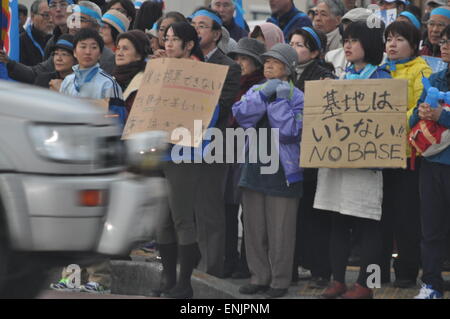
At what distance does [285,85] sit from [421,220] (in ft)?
5.18

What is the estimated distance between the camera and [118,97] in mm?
10828

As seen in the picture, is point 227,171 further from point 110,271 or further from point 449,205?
point 449,205

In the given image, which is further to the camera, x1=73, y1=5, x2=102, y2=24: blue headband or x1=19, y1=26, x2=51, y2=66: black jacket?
x1=19, y1=26, x2=51, y2=66: black jacket

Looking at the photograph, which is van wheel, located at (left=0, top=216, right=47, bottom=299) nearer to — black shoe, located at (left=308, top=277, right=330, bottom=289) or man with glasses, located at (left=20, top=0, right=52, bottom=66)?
black shoe, located at (left=308, top=277, right=330, bottom=289)

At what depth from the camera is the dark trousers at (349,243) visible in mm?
9938

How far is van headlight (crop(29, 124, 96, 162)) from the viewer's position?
6.75 metres

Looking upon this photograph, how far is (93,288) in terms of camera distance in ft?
34.7

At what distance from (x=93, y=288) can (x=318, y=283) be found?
1.95m

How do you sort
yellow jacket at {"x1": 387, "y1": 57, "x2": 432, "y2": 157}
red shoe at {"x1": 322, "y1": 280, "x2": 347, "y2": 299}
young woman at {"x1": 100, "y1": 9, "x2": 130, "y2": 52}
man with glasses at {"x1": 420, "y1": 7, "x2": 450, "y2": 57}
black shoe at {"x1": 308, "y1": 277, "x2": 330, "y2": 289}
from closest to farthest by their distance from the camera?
red shoe at {"x1": 322, "y1": 280, "x2": 347, "y2": 299}
yellow jacket at {"x1": 387, "y1": 57, "x2": 432, "y2": 157}
black shoe at {"x1": 308, "y1": 277, "x2": 330, "y2": 289}
man with glasses at {"x1": 420, "y1": 7, "x2": 450, "y2": 57}
young woman at {"x1": 100, "y1": 9, "x2": 130, "y2": 52}

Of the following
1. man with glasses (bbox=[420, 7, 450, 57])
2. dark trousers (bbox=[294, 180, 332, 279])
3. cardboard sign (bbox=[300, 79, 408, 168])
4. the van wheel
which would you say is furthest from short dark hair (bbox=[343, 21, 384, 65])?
the van wheel

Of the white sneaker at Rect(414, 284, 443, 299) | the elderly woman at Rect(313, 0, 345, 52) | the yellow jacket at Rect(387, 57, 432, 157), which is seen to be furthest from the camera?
the elderly woman at Rect(313, 0, 345, 52)

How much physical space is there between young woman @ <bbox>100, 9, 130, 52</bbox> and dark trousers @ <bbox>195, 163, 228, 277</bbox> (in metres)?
2.77

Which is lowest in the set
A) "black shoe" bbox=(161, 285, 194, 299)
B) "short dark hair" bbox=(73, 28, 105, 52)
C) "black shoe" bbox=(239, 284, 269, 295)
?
"black shoe" bbox=(161, 285, 194, 299)
